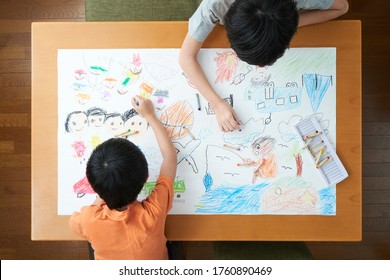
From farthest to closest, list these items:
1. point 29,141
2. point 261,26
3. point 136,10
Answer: point 29,141 < point 136,10 < point 261,26

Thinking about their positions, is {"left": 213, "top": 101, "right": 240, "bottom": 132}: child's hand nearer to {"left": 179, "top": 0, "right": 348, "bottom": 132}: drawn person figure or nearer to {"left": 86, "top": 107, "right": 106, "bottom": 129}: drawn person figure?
{"left": 179, "top": 0, "right": 348, "bottom": 132}: drawn person figure

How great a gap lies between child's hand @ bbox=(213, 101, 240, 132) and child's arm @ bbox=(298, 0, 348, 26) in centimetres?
29

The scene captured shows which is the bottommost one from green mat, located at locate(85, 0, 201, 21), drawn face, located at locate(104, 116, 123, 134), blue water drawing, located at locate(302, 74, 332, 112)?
drawn face, located at locate(104, 116, 123, 134)

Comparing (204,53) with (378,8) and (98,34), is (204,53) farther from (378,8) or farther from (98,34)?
(378,8)

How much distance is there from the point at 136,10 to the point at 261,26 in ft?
1.84

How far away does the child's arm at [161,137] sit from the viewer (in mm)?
1065

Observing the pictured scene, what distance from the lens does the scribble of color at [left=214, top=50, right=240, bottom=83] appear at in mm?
1083

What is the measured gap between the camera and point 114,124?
109cm

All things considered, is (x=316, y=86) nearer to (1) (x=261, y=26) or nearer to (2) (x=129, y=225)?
(1) (x=261, y=26)

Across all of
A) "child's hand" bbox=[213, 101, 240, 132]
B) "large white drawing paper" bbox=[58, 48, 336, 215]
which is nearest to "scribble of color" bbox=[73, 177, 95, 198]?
"large white drawing paper" bbox=[58, 48, 336, 215]

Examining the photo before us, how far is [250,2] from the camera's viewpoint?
86 centimetres

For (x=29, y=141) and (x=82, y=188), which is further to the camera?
(x=29, y=141)

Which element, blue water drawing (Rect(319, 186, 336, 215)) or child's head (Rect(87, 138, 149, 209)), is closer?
child's head (Rect(87, 138, 149, 209))

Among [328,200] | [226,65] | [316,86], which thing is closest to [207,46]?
[226,65]
